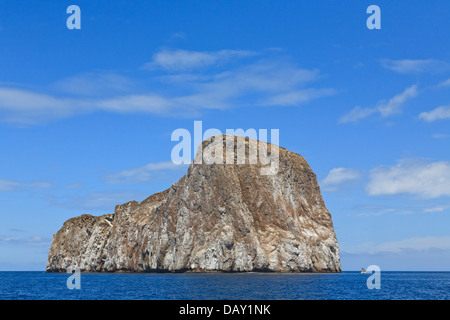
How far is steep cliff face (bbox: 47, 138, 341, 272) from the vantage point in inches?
5591

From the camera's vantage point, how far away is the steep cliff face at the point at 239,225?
466ft

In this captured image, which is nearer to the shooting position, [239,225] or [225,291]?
[225,291]

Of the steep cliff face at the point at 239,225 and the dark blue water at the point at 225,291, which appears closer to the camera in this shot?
the dark blue water at the point at 225,291

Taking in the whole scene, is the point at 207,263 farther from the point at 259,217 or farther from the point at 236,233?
the point at 259,217

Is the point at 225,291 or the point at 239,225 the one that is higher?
the point at 239,225

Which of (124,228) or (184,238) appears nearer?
(184,238)

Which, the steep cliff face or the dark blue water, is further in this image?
the steep cliff face

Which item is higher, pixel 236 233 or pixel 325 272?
pixel 236 233

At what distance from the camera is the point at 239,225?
146750 millimetres

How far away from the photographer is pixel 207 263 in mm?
139250

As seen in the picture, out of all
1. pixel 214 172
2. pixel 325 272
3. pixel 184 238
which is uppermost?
pixel 214 172

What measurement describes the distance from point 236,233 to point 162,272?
31201mm
